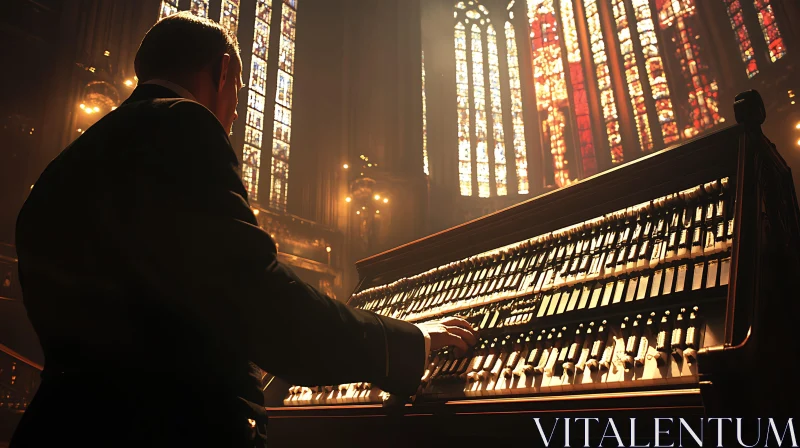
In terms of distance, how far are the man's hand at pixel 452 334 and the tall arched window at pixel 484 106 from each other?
14.7 metres

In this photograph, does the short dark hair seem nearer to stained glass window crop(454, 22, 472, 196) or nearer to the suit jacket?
the suit jacket

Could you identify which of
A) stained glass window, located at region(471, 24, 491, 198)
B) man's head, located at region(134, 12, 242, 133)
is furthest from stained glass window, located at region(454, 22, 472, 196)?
man's head, located at region(134, 12, 242, 133)

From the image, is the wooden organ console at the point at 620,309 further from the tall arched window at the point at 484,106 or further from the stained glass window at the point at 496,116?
the stained glass window at the point at 496,116

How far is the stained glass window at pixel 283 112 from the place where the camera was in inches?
524

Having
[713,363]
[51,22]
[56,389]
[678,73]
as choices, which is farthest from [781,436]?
[678,73]

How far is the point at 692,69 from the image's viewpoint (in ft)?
39.4

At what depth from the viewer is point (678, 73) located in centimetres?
1238

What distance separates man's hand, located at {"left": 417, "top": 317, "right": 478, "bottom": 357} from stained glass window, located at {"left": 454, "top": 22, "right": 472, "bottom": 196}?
576 inches

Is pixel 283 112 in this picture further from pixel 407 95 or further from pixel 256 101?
pixel 407 95

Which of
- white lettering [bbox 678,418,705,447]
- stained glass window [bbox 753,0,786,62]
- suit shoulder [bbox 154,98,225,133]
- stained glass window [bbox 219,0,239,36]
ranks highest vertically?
stained glass window [bbox 219,0,239,36]

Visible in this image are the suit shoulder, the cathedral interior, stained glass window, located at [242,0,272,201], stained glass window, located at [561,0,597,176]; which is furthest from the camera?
stained glass window, located at [561,0,597,176]

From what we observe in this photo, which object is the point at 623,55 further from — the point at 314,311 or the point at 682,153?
the point at 314,311

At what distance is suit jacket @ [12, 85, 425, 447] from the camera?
0.89m

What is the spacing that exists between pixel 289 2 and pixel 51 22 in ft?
22.4
